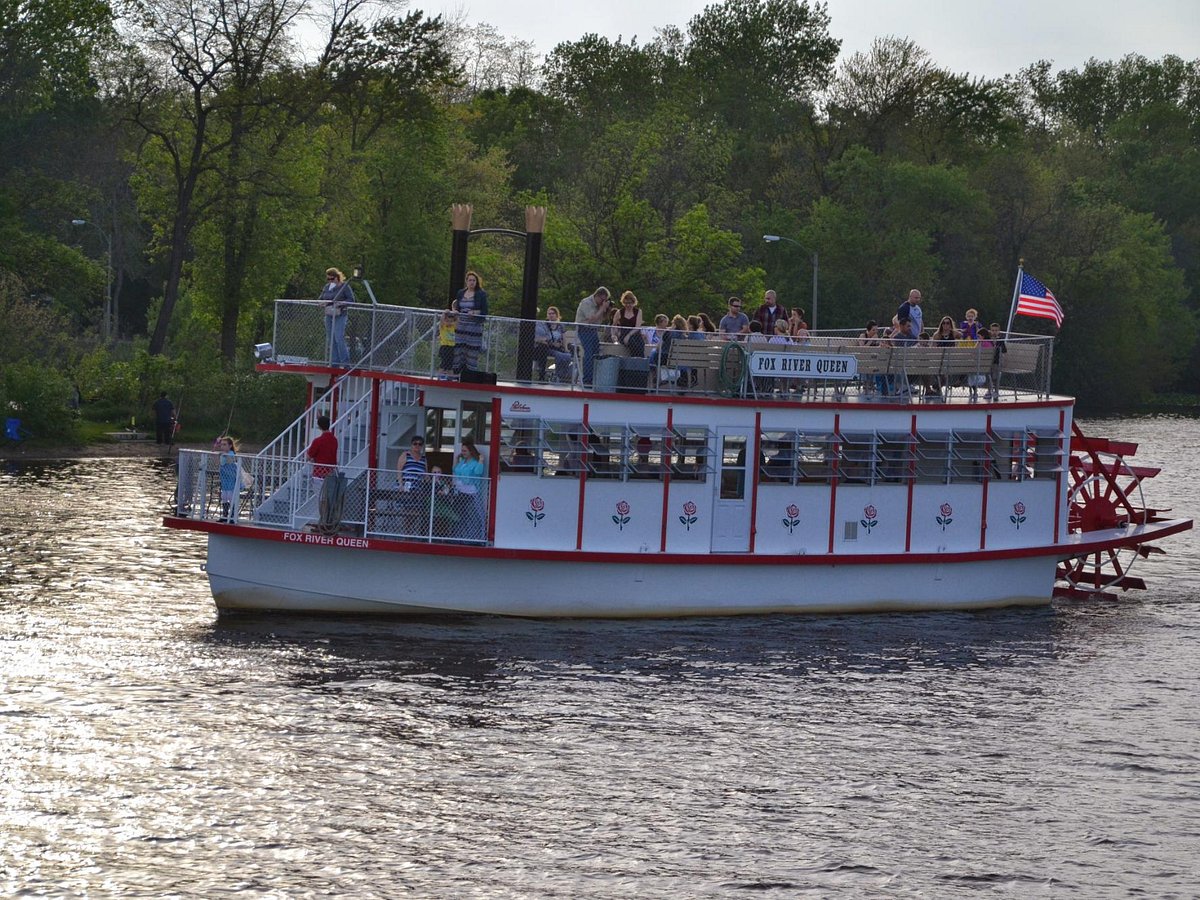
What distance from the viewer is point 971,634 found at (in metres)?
28.4

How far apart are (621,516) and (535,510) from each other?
1451 mm

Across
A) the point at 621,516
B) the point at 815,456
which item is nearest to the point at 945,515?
the point at 815,456

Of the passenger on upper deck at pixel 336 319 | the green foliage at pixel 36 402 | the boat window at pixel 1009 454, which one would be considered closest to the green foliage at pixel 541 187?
the green foliage at pixel 36 402

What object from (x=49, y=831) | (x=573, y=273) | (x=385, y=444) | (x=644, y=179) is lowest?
(x=49, y=831)

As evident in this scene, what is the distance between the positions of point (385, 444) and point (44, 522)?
12.7 meters

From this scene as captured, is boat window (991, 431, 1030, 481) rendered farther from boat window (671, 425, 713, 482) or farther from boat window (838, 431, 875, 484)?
boat window (671, 425, 713, 482)

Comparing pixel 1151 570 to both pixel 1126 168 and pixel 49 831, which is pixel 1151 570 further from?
pixel 1126 168

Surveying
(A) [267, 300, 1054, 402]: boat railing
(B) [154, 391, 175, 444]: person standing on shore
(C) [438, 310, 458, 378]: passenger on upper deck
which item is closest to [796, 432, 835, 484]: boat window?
(A) [267, 300, 1054, 402]: boat railing

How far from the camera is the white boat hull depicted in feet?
85.2

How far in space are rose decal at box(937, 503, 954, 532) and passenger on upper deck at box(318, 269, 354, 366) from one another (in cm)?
1057

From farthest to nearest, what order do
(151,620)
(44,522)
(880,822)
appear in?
(44,522) < (151,620) < (880,822)

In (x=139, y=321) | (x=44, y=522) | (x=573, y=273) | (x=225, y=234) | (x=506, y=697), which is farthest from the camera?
(x=139, y=321)

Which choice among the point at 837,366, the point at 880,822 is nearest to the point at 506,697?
the point at 880,822

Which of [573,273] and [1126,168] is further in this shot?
[1126,168]
